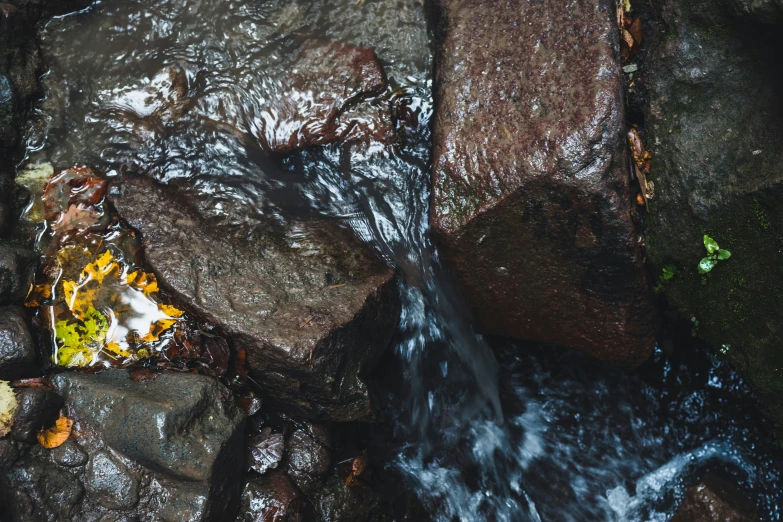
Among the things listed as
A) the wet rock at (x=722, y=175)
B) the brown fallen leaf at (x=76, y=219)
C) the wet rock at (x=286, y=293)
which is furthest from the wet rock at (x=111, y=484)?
the wet rock at (x=722, y=175)

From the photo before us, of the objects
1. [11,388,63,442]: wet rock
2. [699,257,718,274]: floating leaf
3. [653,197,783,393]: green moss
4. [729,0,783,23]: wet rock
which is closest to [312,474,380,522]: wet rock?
[11,388,63,442]: wet rock

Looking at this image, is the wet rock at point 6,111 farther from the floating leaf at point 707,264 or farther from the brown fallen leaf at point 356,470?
the floating leaf at point 707,264

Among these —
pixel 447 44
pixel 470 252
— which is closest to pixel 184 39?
pixel 447 44

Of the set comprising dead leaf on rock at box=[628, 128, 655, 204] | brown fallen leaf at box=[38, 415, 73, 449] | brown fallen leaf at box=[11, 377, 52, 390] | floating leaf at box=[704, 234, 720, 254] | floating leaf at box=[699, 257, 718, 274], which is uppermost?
dead leaf on rock at box=[628, 128, 655, 204]

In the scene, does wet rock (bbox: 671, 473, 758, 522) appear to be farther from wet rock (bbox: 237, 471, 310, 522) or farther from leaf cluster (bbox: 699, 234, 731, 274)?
wet rock (bbox: 237, 471, 310, 522)

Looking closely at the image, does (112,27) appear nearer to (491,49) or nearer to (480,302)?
(491,49)

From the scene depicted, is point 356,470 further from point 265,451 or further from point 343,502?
point 265,451
